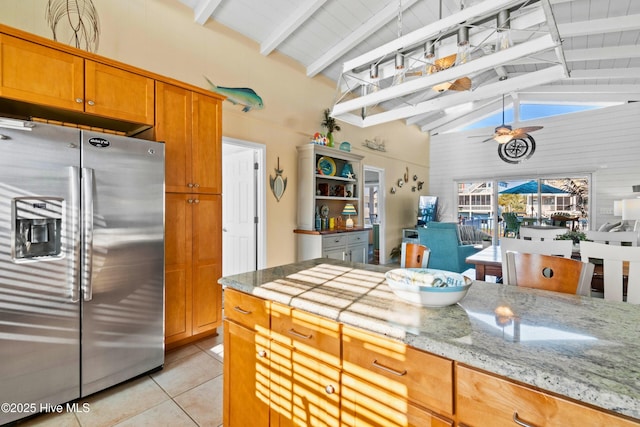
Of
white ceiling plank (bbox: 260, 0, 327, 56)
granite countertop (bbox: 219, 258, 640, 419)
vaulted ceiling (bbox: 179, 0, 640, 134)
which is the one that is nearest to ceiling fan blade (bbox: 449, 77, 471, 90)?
vaulted ceiling (bbox: 179, 0, 640, 134)

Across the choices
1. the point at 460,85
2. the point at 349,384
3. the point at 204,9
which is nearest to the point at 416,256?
the point at 349,384

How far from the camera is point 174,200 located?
2.57m

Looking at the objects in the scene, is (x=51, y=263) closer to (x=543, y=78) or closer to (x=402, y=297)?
(x=402, y=297)

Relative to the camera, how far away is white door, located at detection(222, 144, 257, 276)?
398cm

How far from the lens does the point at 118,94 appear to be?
88.0 inches

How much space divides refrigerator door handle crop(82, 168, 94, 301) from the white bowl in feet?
6.24

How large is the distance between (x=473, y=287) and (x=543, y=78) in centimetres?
101

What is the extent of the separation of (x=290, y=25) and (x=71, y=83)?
2397mm

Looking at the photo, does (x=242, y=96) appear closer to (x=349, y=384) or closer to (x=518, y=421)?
(x=349, y=384)

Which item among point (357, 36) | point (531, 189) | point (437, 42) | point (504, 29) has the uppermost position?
point (357, 36)

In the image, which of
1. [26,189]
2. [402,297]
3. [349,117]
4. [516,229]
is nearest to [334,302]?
[402,297]

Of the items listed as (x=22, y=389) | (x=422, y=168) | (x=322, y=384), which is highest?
(x=422, y=168)

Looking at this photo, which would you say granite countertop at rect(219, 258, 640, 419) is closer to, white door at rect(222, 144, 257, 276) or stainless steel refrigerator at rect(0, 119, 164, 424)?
stainless steel refrigerator at rect(0, 119, 164, 424)

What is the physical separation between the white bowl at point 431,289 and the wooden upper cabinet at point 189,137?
2.08 m
